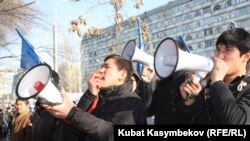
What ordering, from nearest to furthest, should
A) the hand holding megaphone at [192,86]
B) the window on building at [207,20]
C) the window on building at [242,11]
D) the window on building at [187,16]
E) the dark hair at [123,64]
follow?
the hand holding megaphone at [192,86]
the dark hair at [123,64]
the window on building at [242,11]
the window on building at [207,20]
the window on building at [187,16]

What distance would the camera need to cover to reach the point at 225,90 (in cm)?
228

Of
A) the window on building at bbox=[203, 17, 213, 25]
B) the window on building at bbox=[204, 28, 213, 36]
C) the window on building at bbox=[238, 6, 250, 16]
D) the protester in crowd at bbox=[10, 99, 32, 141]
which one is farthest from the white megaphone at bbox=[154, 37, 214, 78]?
the window on building at bbox=[204, 28, 213, 36]

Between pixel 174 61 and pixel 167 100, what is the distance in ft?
1.65

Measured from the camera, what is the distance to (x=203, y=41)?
203 feet

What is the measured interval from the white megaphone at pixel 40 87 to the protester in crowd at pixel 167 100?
0.89 m

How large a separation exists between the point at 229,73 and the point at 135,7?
6.07 m

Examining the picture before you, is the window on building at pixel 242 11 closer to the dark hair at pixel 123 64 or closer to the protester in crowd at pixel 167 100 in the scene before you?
the protester in crowd at pixel 167 100

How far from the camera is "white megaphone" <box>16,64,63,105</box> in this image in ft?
7.26

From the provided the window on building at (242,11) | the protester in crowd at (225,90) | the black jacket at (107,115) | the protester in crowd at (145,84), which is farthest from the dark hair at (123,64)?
the window on building at (242,11)

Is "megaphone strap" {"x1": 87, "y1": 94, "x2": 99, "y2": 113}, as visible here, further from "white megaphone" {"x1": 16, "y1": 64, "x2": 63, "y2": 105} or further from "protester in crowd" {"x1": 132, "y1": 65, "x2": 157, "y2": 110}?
"protester in crowd" {"x1": 132, "y1": 65, "x2": 157, "y2": 110}

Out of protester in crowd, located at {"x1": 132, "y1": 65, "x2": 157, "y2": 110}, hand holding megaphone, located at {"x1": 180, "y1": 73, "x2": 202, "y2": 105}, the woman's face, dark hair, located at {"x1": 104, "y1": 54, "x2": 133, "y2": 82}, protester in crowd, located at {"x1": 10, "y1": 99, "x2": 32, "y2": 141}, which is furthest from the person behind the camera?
the woman's face

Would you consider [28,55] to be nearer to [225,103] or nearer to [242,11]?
[225,103]

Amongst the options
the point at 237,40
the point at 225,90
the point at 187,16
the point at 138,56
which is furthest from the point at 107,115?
the point at 187,16

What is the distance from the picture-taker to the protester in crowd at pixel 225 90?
2242 mm
